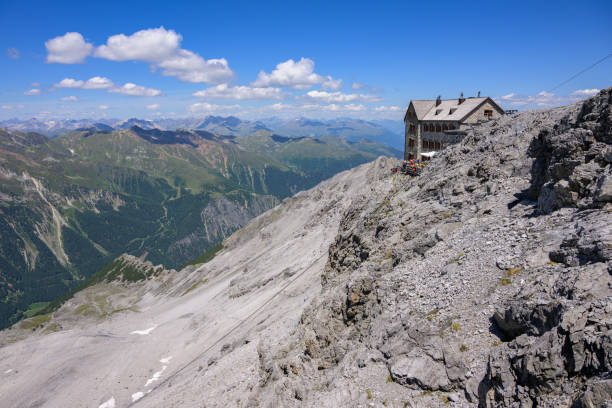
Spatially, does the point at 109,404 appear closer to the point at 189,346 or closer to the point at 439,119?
the point at 189,346

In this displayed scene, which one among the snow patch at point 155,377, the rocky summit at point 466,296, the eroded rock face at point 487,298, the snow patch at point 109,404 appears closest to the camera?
the eroded rock face at point 487,298

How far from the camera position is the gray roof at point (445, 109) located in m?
59.4

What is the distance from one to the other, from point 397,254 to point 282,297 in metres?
32.2

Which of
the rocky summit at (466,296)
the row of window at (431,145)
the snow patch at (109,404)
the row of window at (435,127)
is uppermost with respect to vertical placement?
the row of window at (435,127)

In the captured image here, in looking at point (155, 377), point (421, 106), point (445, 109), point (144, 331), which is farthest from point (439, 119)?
point (144, 331)

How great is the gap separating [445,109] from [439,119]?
3590 mm

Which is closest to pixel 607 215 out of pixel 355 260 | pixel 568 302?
pixel 568 302

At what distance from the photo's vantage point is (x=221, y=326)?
6731cm

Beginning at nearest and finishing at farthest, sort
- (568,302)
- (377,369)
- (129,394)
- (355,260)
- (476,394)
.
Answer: (568,302) < (476,394) < (377,369) < (355,260) < (129,394)

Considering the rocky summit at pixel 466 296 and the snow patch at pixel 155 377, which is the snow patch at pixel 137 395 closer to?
the snow patch at pixel 155 377

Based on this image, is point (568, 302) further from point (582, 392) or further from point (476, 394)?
point (476, 394)

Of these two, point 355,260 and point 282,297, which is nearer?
point 355,260

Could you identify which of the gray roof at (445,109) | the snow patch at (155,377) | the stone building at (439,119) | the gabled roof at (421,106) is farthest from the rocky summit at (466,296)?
Answer: the gabled roof at (421,106)

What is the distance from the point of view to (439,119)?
62281mm
